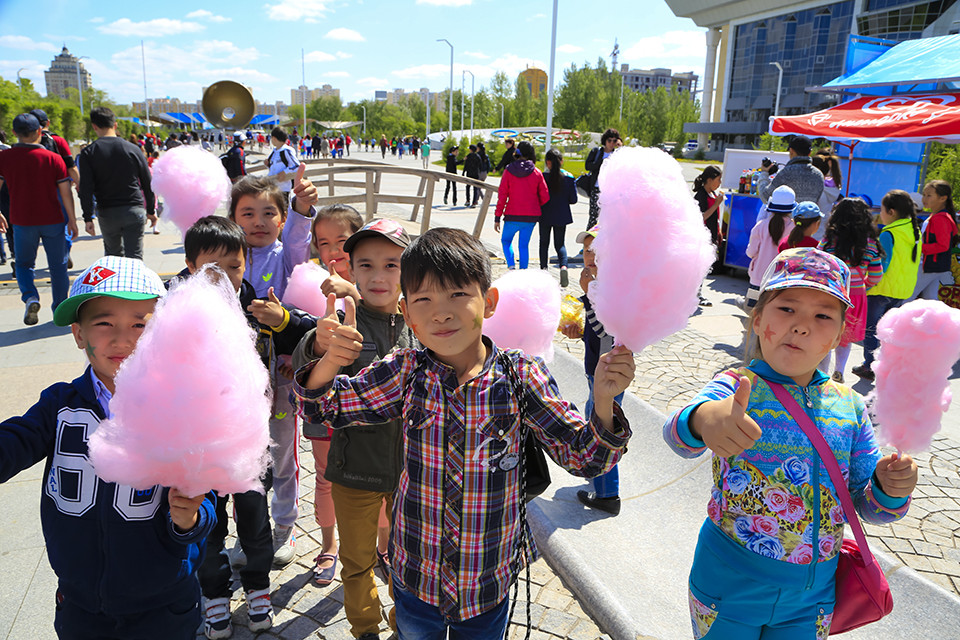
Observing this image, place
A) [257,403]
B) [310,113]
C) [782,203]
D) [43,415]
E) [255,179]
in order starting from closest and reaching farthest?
[257,403], [43,415], [255,179], [782,203], [310,113]

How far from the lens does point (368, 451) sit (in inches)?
91.3

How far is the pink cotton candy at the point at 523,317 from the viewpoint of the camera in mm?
2242

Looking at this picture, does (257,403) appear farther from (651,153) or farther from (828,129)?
(828,129)

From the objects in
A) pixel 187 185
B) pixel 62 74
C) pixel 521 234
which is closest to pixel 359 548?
pixel 187 185

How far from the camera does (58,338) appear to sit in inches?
246

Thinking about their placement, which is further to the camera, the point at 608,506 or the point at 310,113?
the point at 310,113

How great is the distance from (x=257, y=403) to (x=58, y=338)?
596 cm

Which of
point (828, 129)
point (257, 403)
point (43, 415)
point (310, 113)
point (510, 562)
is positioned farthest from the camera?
point (310, 113)

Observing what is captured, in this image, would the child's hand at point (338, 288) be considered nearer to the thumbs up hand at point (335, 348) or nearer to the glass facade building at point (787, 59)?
the thumbs up hand at point (335, 348)

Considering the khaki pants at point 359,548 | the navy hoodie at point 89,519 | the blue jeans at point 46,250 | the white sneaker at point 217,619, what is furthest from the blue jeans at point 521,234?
the navy hoodie at point 89,519

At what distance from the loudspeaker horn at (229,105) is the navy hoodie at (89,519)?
11381 mm

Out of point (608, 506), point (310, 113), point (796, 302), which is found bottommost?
point (608, 506)

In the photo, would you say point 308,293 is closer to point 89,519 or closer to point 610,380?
→ point 89,519

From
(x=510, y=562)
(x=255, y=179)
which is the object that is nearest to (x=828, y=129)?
(x=255, y=179)
